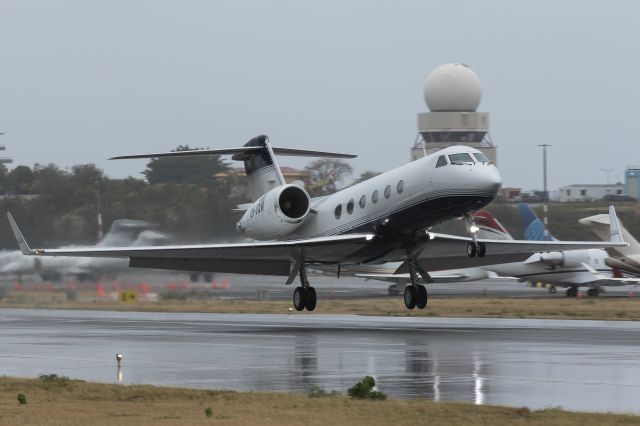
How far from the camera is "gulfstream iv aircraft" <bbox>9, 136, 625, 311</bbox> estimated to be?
2958 centimetres

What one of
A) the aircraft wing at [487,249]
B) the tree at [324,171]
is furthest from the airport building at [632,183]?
the aircraft wing at [487,249]

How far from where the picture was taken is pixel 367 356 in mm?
22828

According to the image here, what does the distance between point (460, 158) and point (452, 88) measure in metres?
76.0

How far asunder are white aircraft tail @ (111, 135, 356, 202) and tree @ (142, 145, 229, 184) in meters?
26.0

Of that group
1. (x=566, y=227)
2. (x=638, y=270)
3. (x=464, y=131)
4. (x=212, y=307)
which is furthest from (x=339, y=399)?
(x=464, y=131)

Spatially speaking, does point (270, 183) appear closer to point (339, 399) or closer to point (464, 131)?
point (339, 399)

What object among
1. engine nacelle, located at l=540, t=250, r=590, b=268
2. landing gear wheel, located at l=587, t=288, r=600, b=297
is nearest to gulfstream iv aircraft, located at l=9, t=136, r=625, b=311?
engine nacelle, located at l=540, t=250, r=590, b=268

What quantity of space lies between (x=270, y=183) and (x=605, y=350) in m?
16.8

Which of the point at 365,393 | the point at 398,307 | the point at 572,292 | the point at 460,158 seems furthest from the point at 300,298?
the point at 572,292

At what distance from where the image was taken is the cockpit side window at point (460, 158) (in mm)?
29422

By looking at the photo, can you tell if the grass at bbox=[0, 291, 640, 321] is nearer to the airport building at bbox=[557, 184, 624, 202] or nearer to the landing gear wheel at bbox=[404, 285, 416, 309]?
the landing gear wheel at bbox=[404, 285, 416, 309]

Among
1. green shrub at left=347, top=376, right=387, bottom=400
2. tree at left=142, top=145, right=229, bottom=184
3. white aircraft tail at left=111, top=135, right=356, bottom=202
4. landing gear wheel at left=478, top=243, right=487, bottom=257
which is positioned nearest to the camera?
green shrub at left=347, top=376, right=387, bottom=400

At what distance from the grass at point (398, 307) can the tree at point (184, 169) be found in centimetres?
1720

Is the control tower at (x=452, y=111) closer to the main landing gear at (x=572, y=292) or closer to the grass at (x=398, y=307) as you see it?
the main landing gear at (x=572, y=292)
